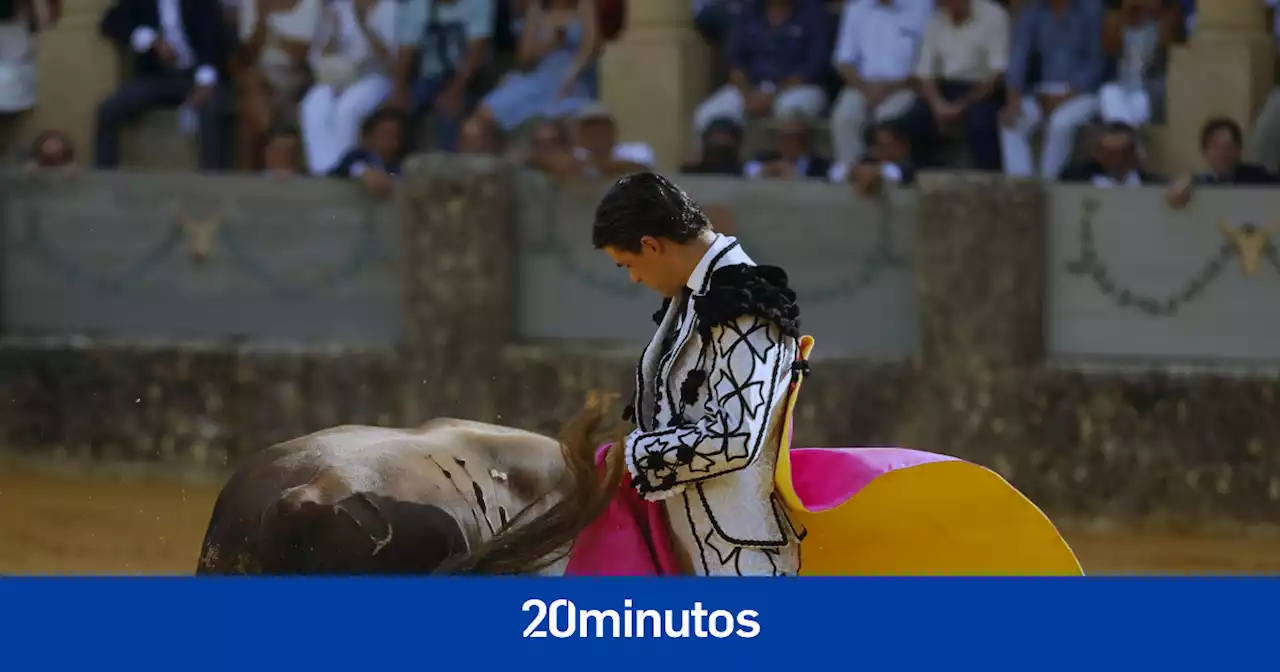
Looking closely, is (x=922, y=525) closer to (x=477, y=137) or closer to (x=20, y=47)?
(x=477, y=137)

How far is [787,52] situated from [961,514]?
242 inches

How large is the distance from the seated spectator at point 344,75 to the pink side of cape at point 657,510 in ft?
21.6

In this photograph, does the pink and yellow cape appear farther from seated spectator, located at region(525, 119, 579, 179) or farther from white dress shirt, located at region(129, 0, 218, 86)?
white dress shirt, located at region(129, 0, 218, 86)

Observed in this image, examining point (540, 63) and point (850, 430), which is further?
point (540, 63)

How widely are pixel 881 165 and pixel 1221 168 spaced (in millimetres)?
1371

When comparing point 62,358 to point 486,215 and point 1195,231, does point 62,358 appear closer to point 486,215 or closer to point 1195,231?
point 486,215

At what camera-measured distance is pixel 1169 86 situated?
360 inches

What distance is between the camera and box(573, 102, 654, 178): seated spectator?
9.41 meters

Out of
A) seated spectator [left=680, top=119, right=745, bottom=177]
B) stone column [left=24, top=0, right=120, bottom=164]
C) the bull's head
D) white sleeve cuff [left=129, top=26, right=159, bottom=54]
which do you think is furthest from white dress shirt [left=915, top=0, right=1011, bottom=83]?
stone column [left=24, top=0, right=120, bottom=164]

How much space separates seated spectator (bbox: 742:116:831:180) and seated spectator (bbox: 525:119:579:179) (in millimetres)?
765

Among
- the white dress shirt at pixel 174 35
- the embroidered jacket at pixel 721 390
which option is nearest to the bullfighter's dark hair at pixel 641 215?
the embroidered jacket at pixel 721 390

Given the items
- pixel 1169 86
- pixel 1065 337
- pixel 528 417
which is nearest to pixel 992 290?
pixel 1065 337

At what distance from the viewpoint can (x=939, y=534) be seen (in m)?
3.72

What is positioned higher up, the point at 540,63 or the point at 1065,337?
the point at 540,63
